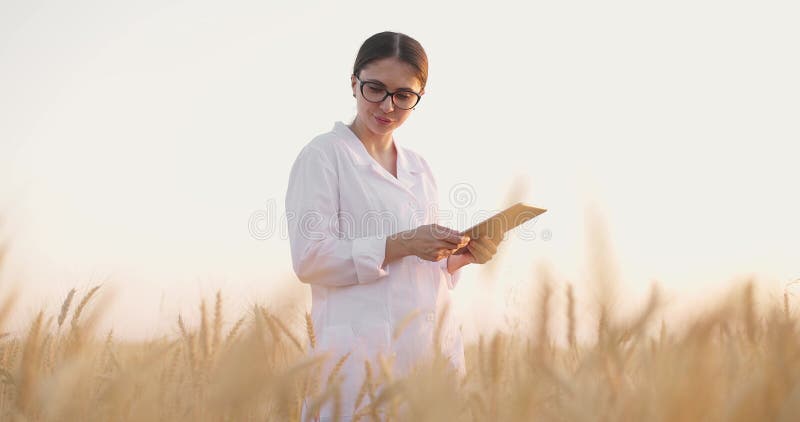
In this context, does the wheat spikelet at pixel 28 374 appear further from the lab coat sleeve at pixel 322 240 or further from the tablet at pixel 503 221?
Answer: the tablet at pixel 503 221

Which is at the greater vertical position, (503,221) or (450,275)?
(503,221)

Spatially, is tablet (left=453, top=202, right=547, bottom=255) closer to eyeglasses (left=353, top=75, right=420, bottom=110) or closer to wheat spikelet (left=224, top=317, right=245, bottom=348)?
eyeglasses (left=353, top=75, right=420, bottom=110)

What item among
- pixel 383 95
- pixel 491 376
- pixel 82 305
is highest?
pixel 383 95

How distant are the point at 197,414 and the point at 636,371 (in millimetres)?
709

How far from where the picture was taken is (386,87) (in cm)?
198

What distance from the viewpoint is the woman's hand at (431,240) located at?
179 centimetres

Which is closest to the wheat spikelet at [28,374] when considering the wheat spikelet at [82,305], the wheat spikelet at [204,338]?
the wheat spikelet at [82,305]

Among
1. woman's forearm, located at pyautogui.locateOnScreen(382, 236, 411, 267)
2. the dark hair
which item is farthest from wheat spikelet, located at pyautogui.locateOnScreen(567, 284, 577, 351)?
the dark hair

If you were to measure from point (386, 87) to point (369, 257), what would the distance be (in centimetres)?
53

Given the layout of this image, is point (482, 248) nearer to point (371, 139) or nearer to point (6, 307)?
point (371, 139)

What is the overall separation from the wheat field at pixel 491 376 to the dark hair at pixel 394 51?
0.92 metres

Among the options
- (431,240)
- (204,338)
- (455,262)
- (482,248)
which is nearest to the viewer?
(204,338)

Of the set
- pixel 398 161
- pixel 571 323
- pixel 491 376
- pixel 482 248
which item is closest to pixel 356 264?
pixel 482 248

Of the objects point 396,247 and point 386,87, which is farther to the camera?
point 386,87
